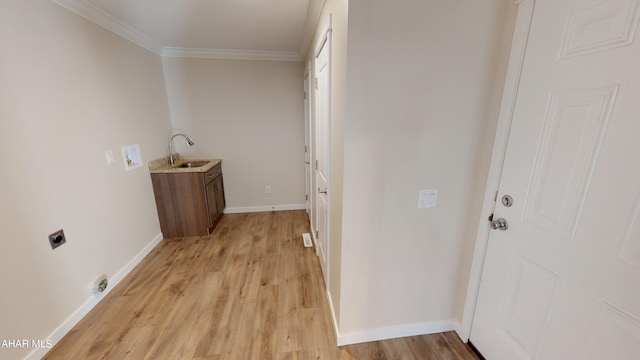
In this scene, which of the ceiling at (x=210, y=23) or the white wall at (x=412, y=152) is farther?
the ceiling at (x=210, y=23)

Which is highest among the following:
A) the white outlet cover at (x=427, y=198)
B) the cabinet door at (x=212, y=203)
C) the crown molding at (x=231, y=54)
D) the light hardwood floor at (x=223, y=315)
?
the crown molding at (x=231, y=54)

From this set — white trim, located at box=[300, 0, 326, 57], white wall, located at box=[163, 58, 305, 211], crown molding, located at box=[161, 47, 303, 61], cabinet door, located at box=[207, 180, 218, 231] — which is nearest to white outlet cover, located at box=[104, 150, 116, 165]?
cabinet door, located at box=[207, 180, 218, 231]

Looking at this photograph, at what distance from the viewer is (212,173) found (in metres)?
3.35

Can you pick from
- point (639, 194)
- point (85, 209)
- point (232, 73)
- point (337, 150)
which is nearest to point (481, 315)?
point (639, 194)

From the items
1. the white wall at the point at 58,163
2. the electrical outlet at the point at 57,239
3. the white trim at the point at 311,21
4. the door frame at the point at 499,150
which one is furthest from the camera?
the white trim at the point at 311,21

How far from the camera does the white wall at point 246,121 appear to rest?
11.4ft

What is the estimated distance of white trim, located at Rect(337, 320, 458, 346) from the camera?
161 centimetres

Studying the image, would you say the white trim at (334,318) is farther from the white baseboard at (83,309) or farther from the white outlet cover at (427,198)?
the white baseboard at (83,309)

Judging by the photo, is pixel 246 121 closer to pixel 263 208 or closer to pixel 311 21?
pixel 263 208

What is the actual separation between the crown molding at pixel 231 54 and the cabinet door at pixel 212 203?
1775mm

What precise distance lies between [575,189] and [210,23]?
10.1 feet

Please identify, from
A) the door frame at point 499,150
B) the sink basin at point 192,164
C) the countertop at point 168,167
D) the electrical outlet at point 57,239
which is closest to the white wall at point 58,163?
the electrical outlet at point 57,239

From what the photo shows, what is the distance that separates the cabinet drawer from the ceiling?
158cm

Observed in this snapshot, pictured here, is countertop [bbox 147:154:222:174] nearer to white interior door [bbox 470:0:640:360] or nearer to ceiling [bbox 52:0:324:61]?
ceiling [bbox 52:0:324:61]
